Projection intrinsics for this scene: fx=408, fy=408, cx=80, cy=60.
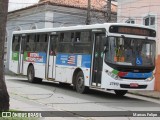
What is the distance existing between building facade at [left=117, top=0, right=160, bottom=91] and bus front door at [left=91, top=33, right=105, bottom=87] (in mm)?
5879

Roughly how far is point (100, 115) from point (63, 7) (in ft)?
82.8

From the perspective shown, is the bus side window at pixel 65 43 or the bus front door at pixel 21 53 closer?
the bus side window at pixel 65 43

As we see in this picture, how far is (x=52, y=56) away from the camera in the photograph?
1997 cm

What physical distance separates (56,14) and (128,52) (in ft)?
67.0

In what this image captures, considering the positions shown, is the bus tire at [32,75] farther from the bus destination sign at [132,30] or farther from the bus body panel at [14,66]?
the bus destination sign at [132,30]

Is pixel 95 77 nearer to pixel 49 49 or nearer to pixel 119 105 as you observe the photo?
pixel 119 105

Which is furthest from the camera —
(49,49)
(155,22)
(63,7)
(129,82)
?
(63,7)

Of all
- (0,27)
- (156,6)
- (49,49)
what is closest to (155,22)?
(156,6)

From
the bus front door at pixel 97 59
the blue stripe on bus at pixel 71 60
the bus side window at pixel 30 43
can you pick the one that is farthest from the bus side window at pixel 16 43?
the bus front door at pixel 97 59

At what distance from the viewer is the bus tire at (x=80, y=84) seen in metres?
17.2

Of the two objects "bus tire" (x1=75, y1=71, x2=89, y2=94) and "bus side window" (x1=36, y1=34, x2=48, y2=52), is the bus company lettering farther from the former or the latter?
"bus tire" (x1=75, y1=71, x2=89, y2=94)

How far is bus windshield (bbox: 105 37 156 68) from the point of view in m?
15.6

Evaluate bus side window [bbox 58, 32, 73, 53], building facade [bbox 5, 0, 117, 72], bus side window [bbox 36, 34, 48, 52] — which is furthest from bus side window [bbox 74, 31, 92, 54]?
building facade [bbox 5, 0, 117, 72]

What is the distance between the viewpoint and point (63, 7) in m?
35.9
